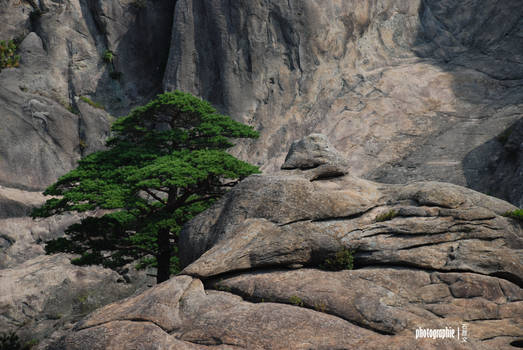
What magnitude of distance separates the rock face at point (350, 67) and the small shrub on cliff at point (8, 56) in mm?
12476

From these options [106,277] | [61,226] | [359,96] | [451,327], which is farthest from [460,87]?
[61,226]

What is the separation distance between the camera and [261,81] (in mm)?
33062

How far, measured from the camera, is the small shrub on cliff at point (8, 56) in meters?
32.9

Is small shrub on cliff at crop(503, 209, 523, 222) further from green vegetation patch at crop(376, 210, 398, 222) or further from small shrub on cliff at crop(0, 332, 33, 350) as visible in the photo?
small shrub on cliff at crop(0, 332, 33, 350)

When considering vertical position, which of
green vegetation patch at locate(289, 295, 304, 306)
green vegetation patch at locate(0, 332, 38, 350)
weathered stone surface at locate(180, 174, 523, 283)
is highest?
weathered stone surface at locate(180, 174, 523, 283)

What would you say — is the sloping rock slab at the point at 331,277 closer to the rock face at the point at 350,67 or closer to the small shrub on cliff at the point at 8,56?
the rock face at the point at 350,67

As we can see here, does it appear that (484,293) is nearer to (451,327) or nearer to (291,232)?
(451,327)

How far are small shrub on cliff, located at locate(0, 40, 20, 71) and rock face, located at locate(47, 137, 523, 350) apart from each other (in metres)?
29.0

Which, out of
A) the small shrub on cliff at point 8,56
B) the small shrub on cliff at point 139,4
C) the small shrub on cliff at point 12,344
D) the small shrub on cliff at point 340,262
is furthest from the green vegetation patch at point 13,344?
the small shrub on cliff at point 139,4

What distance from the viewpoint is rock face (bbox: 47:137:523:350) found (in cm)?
855

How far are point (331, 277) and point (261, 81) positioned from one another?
A: 25130 mm

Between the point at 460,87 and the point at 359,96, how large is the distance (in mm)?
7588

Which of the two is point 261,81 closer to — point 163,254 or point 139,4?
point 139,4

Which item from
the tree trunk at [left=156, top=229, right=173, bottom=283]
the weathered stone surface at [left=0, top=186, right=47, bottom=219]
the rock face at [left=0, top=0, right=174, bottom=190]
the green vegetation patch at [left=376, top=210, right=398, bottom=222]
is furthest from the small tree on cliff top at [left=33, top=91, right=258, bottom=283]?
the rock face at [left=0, top=0, right=174, bottom=190]
